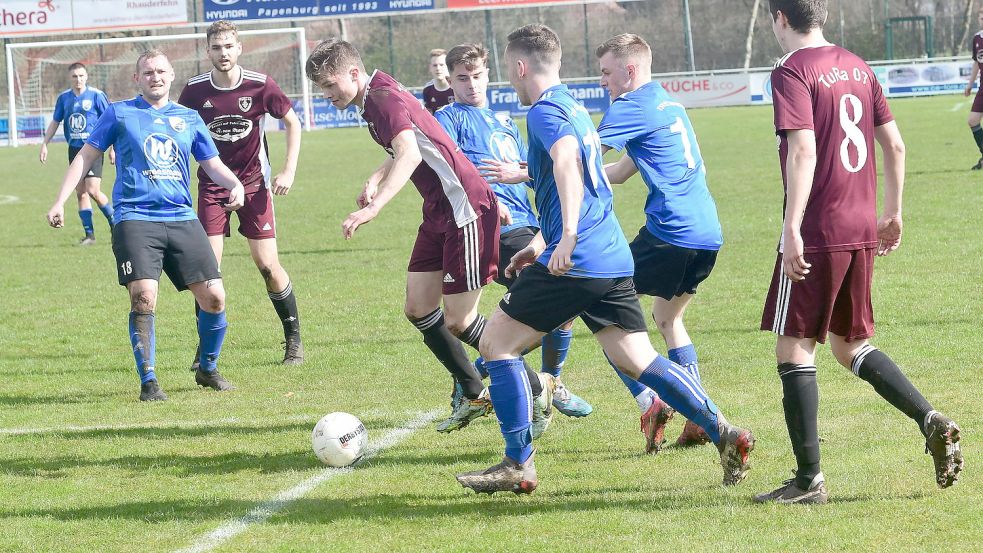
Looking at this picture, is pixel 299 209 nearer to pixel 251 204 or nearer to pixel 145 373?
pixel 251 204

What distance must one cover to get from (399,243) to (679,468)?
29.2 ft

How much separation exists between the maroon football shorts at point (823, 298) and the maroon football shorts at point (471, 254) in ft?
5.40

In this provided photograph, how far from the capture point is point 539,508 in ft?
15.3

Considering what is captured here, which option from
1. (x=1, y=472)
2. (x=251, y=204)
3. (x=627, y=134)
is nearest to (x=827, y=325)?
(x=627, y=134)

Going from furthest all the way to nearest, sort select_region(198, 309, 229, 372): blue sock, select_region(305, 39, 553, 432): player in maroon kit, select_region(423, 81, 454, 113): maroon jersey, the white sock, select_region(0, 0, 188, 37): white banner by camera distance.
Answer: select_region(0, 0, 188, 37): white banner → select_region(423, 81, 454, 113): maroon jersey → select_region(198, 309, 229, 372): blue sock → the white sock → select_region(305, 39, 553, 432): player in maroon kit

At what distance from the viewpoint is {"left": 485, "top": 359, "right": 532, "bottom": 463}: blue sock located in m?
4.77

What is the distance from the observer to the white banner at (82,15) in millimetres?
42188

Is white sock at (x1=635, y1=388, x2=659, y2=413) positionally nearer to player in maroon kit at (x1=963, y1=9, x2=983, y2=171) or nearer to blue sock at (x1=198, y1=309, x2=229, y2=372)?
blue sock at (x1=198, y1=309, x2=229, y2=372)

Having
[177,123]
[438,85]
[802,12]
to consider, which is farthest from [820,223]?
[438,85]

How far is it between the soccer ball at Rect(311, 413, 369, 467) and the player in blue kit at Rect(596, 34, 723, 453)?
134 centimetres

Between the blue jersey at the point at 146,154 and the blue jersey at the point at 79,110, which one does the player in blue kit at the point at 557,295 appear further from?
the blue jersey at the point at 79,110

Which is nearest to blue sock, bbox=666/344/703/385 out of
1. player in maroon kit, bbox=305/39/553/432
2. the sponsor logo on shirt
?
player in maroon kit, bbox=305/39/553/432

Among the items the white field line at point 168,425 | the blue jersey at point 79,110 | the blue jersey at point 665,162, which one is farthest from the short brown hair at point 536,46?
the blue jersey at point 79,110

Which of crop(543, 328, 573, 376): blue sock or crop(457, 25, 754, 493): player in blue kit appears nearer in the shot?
crop(457, 25, 754, 493): player in blue kit
